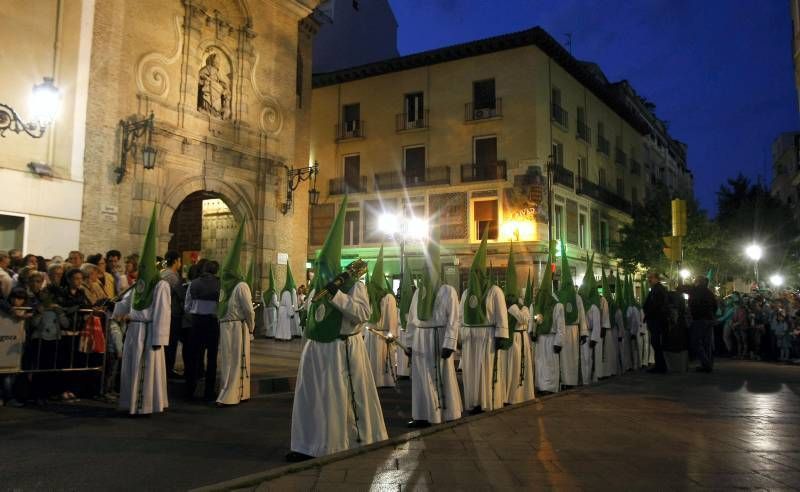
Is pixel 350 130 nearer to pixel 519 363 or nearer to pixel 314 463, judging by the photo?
pixel 519 363

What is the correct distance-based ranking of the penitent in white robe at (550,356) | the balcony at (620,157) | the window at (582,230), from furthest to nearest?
the balcony at (620,157) < the window at (582,230) < the penitent in white robe at (550,356)

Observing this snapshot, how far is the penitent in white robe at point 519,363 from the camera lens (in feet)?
30.8

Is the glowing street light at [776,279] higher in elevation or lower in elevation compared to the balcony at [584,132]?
lower

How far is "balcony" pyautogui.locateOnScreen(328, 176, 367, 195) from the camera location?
3462 cm

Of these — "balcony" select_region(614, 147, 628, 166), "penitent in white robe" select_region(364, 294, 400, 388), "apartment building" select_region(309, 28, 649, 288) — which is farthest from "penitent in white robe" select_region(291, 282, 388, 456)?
"balcony" select_region(614, 147, 628, 166)

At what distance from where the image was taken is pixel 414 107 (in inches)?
1339

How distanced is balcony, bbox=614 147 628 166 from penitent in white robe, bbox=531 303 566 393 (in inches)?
1265

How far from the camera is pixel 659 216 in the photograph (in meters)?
36.5

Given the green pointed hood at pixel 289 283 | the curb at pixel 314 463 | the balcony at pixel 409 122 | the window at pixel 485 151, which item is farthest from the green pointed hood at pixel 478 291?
the balcony at pixel 409 122

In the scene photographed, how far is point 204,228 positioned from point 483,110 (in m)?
16.0

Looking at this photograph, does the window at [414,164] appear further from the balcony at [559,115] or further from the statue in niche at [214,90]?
the statue in niche at [214,90]

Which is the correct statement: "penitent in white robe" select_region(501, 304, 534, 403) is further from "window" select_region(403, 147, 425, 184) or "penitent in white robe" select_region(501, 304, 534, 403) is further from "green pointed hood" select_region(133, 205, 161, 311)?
"window" select_region(403, 147, 425, 184)

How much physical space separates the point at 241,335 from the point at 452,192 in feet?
78.5

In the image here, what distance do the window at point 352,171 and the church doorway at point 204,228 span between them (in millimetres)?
13143
